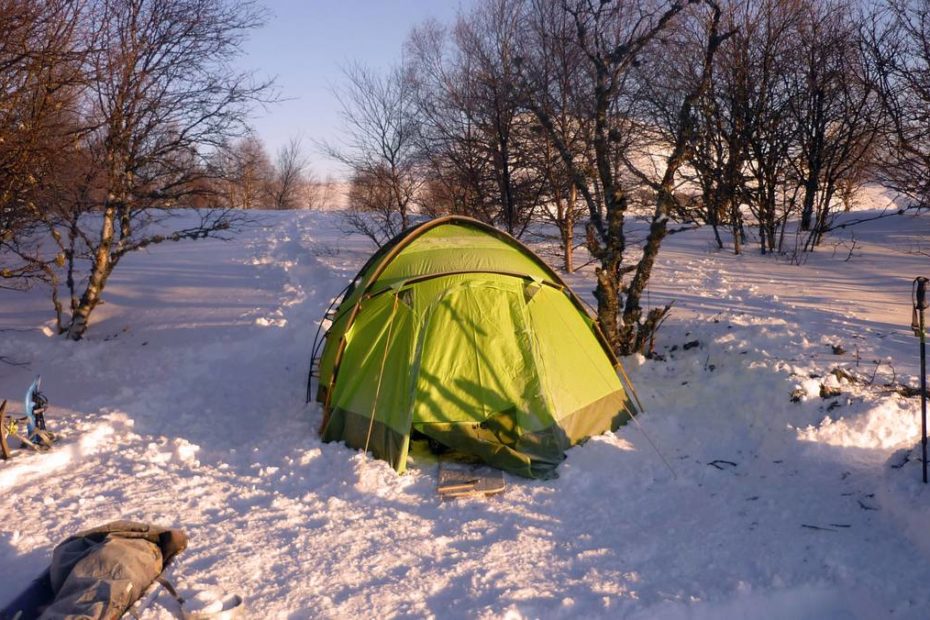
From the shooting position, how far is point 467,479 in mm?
6172

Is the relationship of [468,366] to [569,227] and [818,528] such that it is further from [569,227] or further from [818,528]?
[569,227]

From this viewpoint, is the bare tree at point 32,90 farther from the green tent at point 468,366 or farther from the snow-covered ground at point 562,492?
the green tent at point 468,366

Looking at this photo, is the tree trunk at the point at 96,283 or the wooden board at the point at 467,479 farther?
the tree trunk at the point at 96,283

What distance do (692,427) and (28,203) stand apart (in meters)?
8.20

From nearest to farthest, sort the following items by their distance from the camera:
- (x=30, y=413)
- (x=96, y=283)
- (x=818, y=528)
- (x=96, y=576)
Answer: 1. (x=96, y=576)
2. (x=818, y=528)
3. (x=30, y=413)
4. (x=96, y=283)

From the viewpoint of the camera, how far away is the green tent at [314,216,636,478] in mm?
6637

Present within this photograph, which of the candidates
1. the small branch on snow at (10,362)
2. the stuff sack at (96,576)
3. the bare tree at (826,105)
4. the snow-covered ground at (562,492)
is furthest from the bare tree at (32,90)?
the bare tree at (826,105)

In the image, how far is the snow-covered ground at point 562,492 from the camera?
14.3ft

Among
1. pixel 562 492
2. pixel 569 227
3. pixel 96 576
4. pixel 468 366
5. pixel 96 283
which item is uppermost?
pixel 569 227

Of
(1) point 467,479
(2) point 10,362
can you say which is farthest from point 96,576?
(2) point 10,362

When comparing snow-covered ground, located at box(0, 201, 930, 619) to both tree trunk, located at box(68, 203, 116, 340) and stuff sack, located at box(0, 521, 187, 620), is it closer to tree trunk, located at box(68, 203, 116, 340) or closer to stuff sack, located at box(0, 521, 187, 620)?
stuff sack, located at box(0, 521, 187, 620)

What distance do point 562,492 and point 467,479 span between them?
840 mm

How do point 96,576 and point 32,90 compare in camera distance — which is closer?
point 96,576

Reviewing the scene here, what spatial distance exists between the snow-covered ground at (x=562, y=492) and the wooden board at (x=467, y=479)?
0.40 feet
